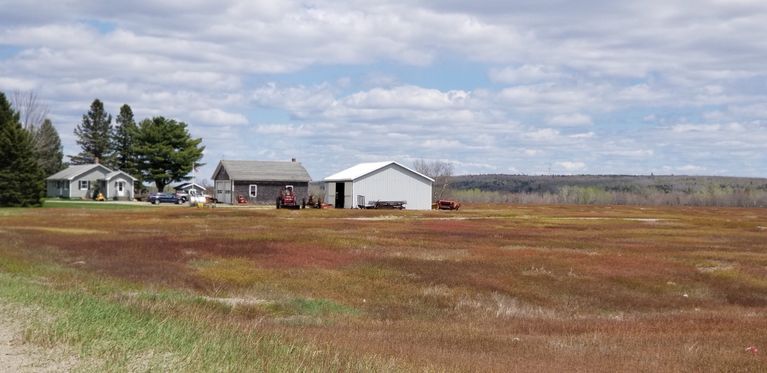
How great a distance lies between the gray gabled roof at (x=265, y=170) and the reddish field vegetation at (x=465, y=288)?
54.3m

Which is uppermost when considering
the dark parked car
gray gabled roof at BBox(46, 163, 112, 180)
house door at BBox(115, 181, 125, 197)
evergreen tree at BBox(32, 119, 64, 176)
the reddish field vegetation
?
evergreen tree at BBox(32, 119, 64, 176)

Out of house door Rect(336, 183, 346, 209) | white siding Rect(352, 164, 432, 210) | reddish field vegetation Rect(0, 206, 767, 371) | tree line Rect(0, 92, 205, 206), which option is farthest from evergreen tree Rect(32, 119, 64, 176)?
reddish field vegetation Rect(0, 206, 767, 371)

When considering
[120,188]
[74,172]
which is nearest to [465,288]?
[120,188]

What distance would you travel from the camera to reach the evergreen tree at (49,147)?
129125mm

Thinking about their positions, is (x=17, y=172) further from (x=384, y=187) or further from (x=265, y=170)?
(x=384, y=187)

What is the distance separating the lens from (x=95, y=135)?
147875mm

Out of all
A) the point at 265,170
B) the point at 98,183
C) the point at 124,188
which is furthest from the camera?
the point at 124,188

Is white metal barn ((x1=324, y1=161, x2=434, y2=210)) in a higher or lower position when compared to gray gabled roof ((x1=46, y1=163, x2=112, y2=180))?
lower

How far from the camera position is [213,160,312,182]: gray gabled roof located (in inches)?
4252

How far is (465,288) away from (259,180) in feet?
271

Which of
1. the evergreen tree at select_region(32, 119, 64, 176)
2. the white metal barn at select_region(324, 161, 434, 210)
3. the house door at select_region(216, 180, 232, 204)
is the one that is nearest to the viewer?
the white metal barn at select_region(324, 161, 434, 210)

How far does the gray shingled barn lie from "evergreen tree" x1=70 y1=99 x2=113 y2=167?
4390 centimetres

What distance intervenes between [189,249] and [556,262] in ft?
52.5

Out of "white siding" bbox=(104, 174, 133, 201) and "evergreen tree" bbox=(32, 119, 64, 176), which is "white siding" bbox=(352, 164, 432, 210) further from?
"evergreen tree" bbox=(32, 119, 64, 176)
